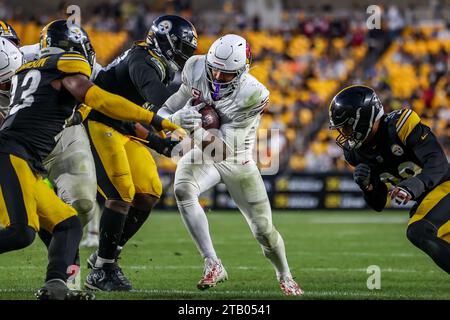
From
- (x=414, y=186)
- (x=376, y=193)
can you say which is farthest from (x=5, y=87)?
(x=414, y=186)

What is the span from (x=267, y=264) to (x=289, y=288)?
2.16 metres

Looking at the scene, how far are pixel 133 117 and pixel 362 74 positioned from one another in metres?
14.0

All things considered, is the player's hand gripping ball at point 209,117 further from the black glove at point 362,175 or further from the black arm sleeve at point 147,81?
the black glove at point 362,175

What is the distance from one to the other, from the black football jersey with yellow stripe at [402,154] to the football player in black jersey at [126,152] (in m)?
1.47

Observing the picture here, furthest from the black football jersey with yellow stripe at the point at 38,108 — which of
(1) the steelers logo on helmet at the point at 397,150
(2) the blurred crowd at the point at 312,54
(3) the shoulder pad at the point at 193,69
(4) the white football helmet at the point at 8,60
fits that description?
(2) the blurred crowd at the point at 312,54

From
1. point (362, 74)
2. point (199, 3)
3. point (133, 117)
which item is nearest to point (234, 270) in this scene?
point (133, 117)

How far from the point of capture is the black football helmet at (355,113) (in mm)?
5465

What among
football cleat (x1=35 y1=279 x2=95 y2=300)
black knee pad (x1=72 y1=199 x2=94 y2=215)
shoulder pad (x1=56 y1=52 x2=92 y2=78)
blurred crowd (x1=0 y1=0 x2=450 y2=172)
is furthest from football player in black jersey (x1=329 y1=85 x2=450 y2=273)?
blurred crowd (x1=0 y1=0 x2=450 y2=172)

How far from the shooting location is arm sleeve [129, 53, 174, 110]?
5.52m

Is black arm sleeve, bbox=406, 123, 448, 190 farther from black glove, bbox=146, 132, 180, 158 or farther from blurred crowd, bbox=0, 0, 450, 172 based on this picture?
blurred crowd, bbox=0, 0, 450, 172

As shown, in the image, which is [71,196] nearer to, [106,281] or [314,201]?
[106,281]

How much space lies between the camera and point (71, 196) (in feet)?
19.3

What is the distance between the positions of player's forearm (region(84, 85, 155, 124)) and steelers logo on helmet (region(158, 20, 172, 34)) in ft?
4.63

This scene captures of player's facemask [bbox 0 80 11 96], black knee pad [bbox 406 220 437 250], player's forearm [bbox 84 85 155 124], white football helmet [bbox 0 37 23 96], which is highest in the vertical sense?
white football helmet [bbox 0 37 23 96]
